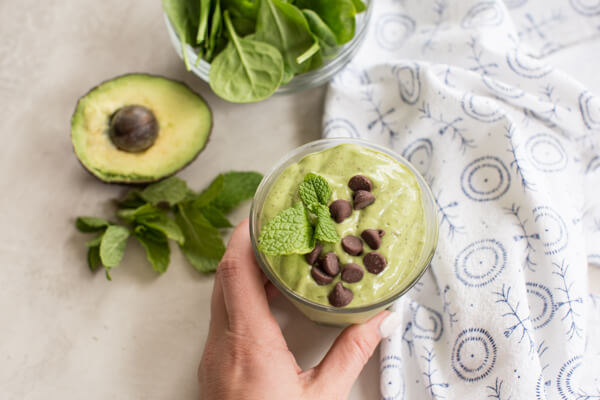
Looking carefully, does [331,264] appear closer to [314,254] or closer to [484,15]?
[314,254]

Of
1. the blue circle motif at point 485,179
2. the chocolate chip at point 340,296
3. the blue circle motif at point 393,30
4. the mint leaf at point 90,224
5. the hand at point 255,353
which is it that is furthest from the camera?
the blue circle motif at point 393,30

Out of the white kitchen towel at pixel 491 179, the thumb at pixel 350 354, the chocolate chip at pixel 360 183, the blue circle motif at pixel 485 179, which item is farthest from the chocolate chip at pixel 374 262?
the blue circle motif at pixel 485 179

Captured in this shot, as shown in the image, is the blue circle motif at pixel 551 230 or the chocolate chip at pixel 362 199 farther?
the blue circle motif at pixel 551 230

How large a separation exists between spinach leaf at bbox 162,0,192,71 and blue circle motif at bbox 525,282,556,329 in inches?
43.2

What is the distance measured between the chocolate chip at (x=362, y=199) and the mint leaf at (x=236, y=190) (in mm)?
512

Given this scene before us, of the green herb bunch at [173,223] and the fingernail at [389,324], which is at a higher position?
the green herb bunch at [173,223]

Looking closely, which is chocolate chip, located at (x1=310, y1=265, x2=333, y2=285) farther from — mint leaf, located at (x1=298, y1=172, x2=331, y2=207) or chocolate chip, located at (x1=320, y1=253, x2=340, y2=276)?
mint leaf, located at (x1=298, y1=172, x2=331, y2=207)

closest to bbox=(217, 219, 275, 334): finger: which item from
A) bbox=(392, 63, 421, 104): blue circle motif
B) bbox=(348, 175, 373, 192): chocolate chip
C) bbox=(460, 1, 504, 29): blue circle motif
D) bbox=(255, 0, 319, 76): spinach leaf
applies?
bbox=(348, 175, 373, 192): chocolate chip

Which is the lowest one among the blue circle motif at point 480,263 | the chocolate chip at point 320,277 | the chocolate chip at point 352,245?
the blue circle motif at point 480,263

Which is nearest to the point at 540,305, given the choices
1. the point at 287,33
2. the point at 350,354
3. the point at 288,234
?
the point at 350,354

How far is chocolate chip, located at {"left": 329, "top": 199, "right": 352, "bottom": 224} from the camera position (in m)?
1.09

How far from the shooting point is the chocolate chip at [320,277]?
42.3 inches

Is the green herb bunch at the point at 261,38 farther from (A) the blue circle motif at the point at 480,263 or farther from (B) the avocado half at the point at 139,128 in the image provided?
(A) the blue circle motif at the point at 480,263

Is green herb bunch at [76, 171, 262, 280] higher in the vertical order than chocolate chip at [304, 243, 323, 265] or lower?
lower
